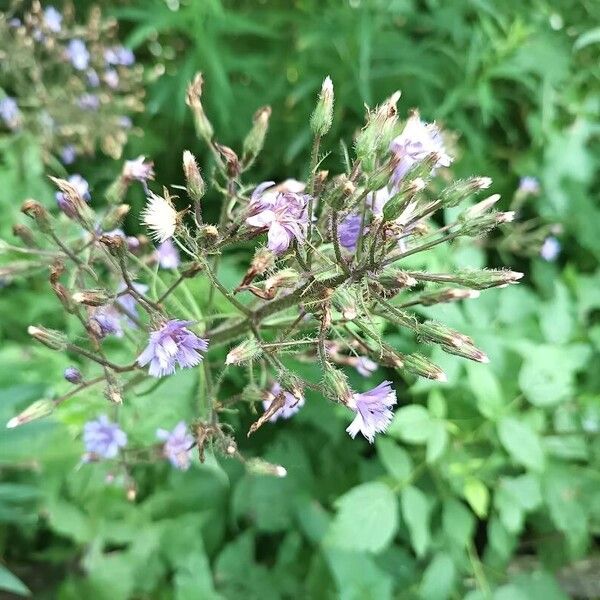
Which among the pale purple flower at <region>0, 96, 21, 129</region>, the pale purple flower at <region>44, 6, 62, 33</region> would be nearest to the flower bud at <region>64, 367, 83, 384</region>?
the pale purple flower at <region>0, 96, 21, 129</region>

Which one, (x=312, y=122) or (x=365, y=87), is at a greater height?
(x=312, y=122)

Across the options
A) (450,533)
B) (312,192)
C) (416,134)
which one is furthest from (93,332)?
(450,533)

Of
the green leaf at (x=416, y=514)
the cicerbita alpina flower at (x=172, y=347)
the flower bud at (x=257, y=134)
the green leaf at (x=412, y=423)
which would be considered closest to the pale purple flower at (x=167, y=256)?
the flower bud at (x=257, y=134)

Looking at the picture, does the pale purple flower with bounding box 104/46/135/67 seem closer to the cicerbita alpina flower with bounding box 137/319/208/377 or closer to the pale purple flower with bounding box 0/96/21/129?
the pale purple flower with bounding box 0/96/21/129

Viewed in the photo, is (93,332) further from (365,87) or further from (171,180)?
(171,180)

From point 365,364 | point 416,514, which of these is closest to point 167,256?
point 365,364

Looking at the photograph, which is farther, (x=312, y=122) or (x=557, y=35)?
(x=557, y=35)

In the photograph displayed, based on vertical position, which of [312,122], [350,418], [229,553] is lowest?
[229,553]

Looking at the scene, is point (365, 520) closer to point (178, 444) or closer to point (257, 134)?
point (178, 444)
